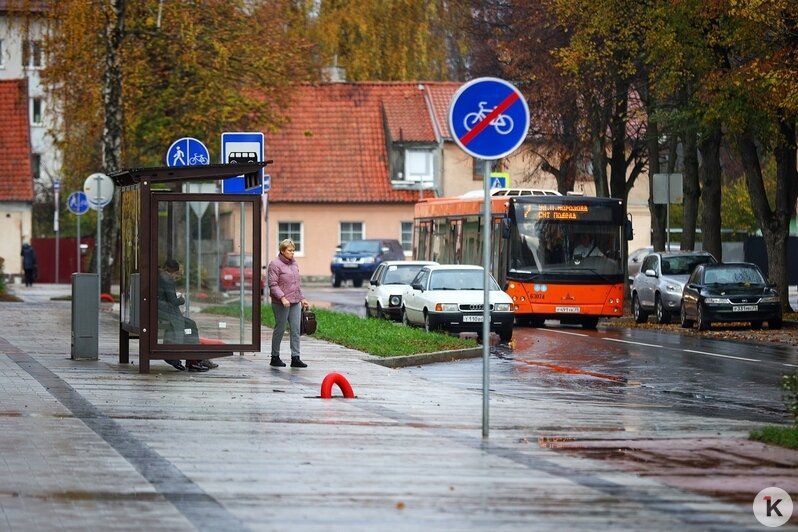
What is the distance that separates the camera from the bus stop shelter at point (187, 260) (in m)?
20.3

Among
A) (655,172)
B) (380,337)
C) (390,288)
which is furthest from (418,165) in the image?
(380,337)

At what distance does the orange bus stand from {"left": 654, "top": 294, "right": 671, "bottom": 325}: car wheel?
6.65ft

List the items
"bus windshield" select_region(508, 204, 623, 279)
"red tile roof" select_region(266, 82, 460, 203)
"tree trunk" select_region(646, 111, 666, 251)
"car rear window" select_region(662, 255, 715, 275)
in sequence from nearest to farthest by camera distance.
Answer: "bus windshield" select_region(508, 204, 623, 279) → "car rear window" select_region(662, 255, 715, 275) → "tree trunk" select_region(646, 111, 666, 251) → "red tile roof" select_region(266, 82, 460, 203)

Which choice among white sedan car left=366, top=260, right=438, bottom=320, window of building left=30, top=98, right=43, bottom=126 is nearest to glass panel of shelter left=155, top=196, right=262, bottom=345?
white sedan car left=366, top=260, right=438, bottom=320

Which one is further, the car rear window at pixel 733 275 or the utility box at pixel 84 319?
the car rear window at pixel 733 275

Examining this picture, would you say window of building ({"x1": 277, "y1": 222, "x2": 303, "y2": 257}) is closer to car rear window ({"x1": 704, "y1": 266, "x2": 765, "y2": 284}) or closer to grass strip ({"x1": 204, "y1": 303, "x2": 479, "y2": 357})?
car rear window ({"x1": 704, "y1": 266, "x2": 765, "y2": 284})

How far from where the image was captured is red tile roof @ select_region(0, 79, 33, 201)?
65.2 metres

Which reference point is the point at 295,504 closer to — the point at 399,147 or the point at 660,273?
the point at 660,273

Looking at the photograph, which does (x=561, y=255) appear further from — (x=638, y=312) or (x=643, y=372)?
(x=643, y=372)

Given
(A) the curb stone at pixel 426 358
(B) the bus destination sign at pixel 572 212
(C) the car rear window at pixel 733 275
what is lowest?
(A) the curb stone at pixel 426 358

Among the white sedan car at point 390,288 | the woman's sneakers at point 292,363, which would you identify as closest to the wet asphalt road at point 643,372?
the woman's sneakers at point 292,363

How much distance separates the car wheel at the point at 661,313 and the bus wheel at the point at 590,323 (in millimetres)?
1823

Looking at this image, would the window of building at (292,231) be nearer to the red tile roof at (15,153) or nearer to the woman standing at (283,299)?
the red tile roof at (15,153)

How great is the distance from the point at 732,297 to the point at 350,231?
4115cm
